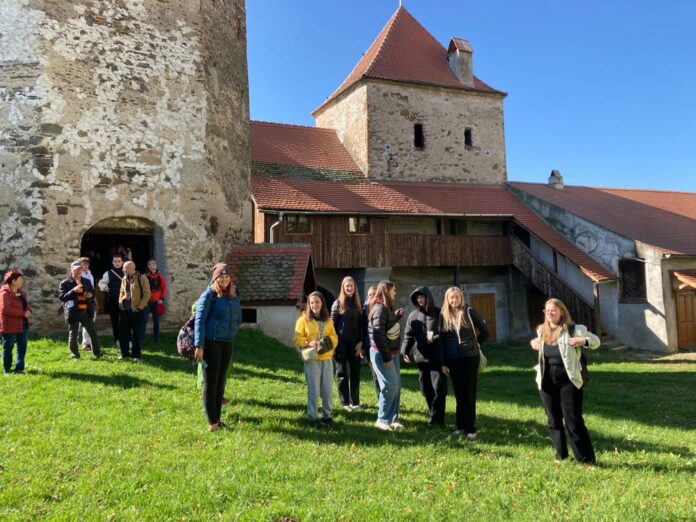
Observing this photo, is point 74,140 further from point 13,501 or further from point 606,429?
point 606,429

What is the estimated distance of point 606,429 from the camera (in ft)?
19.7

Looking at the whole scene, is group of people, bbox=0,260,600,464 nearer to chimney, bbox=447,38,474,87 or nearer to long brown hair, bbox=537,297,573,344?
long brown hair, bbox=537,297,573,344

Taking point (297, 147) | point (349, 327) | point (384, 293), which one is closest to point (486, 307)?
point (297, 147)

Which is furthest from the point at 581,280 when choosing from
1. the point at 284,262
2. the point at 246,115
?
the point at 246,115

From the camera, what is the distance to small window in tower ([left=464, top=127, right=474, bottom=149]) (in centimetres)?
2169

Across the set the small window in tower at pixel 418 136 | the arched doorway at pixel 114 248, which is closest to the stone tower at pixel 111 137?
the arched doorway at pixel 114 248

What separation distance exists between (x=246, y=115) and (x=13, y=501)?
37.2 feet

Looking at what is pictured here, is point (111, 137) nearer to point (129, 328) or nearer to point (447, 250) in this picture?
point (129, 328)

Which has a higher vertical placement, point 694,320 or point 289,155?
point 289,155

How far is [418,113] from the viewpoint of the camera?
20859mm

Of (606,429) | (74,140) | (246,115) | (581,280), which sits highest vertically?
(246,115)

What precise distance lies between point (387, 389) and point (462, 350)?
2.96ft

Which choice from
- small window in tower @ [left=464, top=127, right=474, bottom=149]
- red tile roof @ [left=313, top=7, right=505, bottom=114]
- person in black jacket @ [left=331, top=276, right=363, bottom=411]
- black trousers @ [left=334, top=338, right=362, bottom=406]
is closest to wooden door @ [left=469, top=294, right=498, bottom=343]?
small window in tower @ [left=464, top=127, right=474, bottom=149]

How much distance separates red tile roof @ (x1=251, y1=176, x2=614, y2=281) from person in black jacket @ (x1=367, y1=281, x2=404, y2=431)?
10.5m
